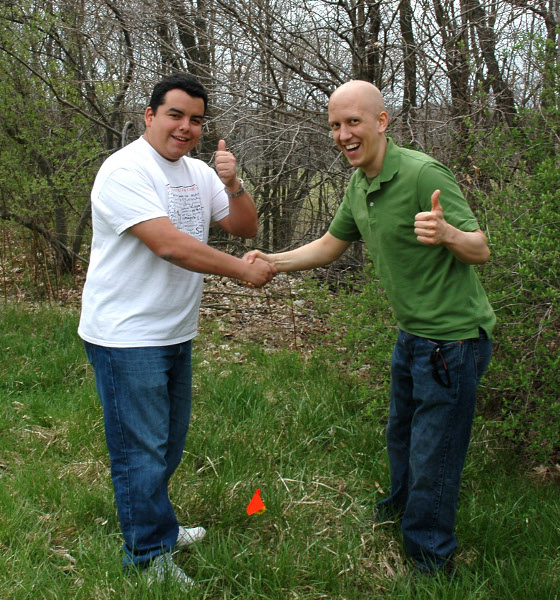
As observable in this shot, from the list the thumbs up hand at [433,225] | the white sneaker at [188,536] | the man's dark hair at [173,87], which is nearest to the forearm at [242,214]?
the man's dark hair at [173,87]

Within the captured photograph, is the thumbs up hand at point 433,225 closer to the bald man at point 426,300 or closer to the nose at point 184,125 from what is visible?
the bald man at point 426,300

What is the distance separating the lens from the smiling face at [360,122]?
2592mm

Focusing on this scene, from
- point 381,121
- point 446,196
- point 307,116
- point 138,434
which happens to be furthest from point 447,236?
point 307,116

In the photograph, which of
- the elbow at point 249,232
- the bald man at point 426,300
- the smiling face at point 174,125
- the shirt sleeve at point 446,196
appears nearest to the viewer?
the shirt sleeve at point 446,196

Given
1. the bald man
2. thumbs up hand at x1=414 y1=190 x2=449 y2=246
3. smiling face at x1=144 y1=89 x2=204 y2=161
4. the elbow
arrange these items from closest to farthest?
thumbs up hand at x1=414 y1=190 x2=449 y2=246 → the bald man → smiling face at x1=144 y1=89 x2=204 y2=161 → the elbow

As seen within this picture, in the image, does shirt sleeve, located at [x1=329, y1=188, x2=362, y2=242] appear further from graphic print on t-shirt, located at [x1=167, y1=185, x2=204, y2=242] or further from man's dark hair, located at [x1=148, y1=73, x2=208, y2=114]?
man's dark hair, located at [x1=148, y1=73, x2=208, y2=114]

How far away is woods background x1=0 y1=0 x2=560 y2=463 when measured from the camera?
3629mm

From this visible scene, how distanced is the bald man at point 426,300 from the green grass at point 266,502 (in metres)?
0.35

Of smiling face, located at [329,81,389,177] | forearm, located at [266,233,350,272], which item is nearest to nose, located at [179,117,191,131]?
smiling face, located at [329,81,389,177]

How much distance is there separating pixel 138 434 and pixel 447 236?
1426 mm

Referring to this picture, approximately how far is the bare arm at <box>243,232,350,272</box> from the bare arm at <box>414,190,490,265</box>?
2.94 ft

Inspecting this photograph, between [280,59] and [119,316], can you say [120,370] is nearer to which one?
[119,316]

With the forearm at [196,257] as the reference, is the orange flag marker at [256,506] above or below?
below

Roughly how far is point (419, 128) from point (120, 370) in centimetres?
395
